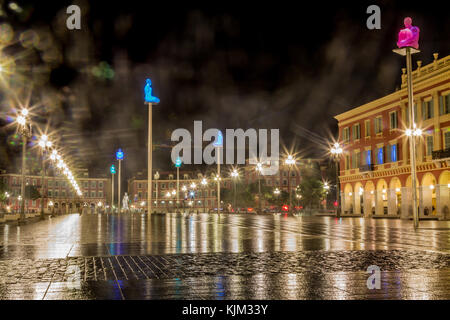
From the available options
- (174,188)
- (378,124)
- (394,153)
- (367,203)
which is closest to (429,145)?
(394,153)

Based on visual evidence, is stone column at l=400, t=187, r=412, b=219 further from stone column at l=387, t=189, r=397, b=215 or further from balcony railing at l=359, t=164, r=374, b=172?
balcony railing at l=359, t=164, r=374, b=172

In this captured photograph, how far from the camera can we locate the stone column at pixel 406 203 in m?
44.9

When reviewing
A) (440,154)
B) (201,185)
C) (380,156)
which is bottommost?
(440,154)

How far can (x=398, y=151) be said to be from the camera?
48.2 meters

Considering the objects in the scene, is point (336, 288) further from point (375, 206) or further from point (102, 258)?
point (375, 206)

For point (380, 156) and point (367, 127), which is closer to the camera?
point (380, 156)

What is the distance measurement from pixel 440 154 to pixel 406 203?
22.7 feet

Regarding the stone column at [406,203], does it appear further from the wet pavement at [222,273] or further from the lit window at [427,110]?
the wet pavement at [222,273]

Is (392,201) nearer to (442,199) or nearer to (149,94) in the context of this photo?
(442,199)

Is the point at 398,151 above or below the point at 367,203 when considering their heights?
above

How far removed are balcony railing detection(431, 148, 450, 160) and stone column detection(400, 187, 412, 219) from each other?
5.66 m

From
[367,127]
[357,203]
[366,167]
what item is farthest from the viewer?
[357,203]
